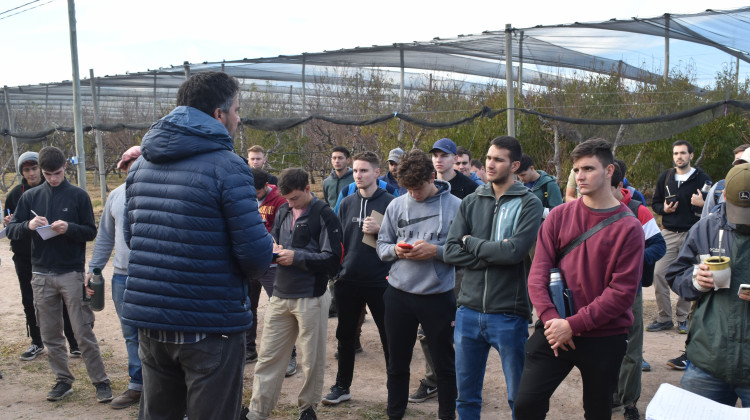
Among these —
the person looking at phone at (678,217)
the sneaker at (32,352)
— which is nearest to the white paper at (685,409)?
the person looking at phone at (678,217)

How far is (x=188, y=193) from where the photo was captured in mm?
2738

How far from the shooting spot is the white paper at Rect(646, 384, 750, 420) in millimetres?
2287

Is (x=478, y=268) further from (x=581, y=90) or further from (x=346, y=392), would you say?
(x=581, y=90)

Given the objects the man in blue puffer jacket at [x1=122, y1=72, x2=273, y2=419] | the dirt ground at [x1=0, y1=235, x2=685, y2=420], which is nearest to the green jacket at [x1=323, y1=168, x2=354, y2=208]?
the dirt ground at [x1=0, y1=235, x2=685, y2=420]

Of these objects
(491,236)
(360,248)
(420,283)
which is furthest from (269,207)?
(491,236)

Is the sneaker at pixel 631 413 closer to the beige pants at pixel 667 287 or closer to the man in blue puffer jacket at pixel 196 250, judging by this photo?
the beige pants at pixel 667 287

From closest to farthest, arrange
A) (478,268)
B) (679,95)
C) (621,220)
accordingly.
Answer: (621,220) → (478,268) → (679,95)

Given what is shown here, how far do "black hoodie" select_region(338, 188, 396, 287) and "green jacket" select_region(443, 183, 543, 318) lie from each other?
1069 millimetres

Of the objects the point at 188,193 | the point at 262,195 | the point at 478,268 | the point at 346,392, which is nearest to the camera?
the point at 188,193

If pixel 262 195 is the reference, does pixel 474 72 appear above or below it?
above

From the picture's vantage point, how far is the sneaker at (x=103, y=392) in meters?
5.38

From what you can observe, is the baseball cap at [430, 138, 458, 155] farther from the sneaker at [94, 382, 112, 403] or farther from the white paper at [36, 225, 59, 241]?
the sneaker at [94, 382, 112, 403]

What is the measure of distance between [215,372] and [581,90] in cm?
985

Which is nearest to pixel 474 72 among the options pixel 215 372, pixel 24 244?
pixel 24 244
